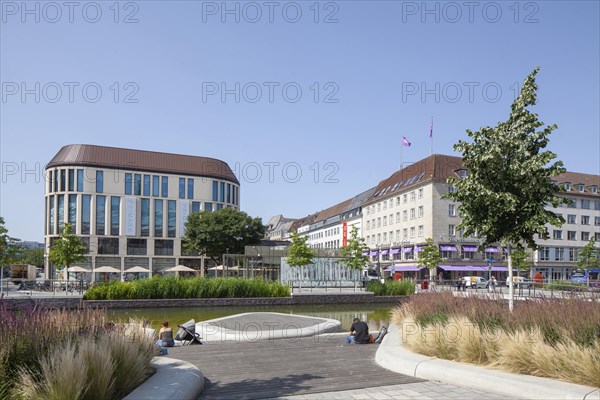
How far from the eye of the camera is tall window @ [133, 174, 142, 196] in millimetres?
80500

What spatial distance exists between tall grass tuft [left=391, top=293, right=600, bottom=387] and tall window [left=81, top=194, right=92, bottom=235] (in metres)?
72.5

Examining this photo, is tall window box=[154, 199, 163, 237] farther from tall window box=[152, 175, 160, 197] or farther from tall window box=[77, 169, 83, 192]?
tall window box=[77, 169, 83, 192]

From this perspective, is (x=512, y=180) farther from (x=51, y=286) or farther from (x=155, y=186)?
(x=155, y=186)

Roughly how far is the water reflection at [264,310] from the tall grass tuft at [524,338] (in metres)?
12.9

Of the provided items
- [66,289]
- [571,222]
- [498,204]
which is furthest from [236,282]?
[571,222]

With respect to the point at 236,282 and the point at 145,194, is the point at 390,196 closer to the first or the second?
the point at 145,194

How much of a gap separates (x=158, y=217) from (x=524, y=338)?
77.8 metres


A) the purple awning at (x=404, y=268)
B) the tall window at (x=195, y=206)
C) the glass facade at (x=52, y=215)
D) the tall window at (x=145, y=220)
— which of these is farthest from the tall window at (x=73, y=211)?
the purple awning at (x=404, y=268)

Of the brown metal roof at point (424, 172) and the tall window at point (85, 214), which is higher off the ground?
the brown metal roof at point (424, 172)

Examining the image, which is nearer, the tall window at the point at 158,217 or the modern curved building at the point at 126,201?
the modern curved building at the point at 126,201

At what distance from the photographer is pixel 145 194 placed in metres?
81.5

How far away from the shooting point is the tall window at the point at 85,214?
249 feet

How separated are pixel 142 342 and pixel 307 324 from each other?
35.0 ft

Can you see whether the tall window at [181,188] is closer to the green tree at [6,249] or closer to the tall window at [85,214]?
the tall window at [85,214]
